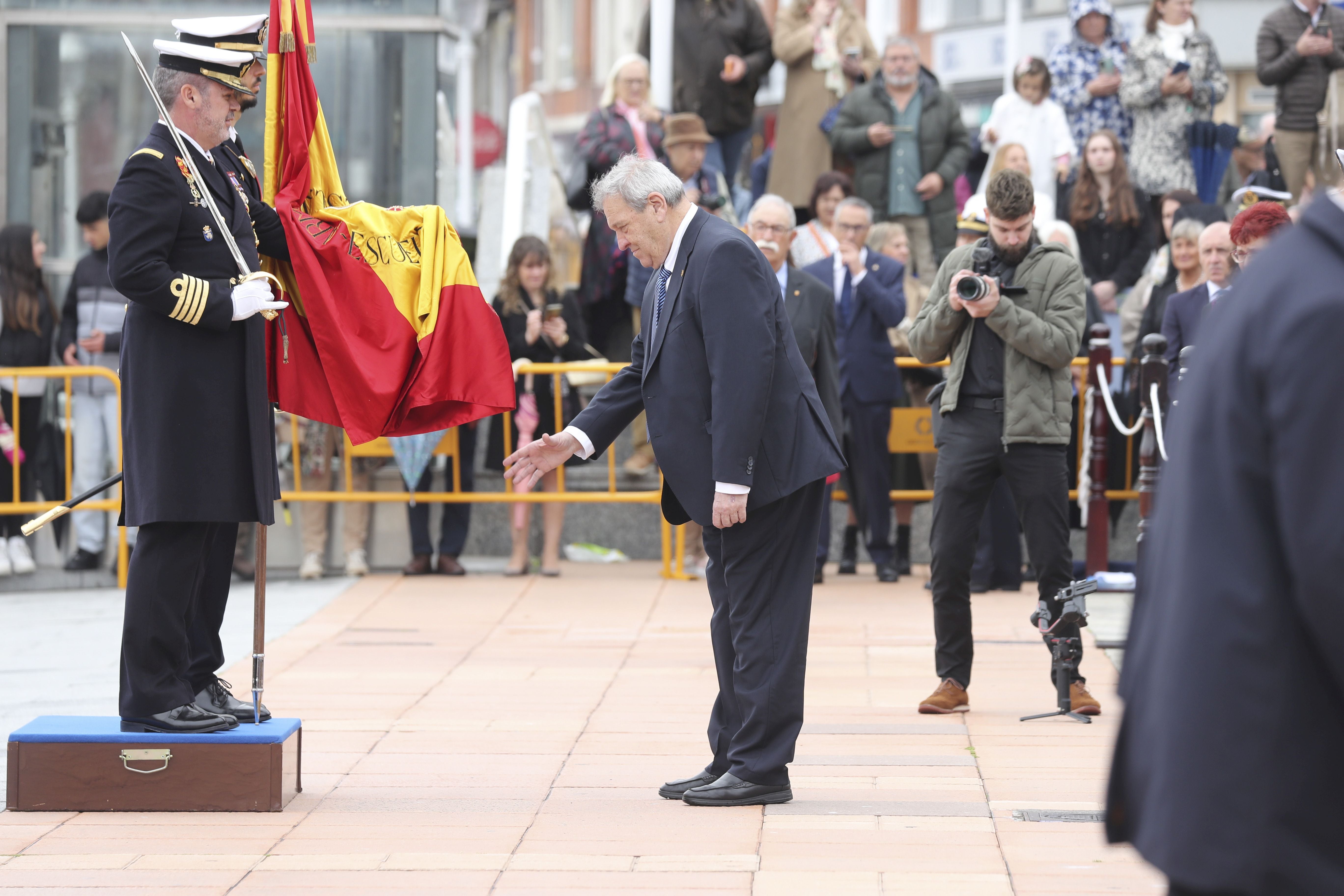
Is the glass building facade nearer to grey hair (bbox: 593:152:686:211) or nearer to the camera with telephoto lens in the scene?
the camera with telephoto lens

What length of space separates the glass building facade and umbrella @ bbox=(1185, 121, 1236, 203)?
5367 mm

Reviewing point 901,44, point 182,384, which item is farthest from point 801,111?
point 182,384

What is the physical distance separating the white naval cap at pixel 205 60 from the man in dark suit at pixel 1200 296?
4.95 meters

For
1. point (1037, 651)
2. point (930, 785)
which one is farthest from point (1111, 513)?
point (930, 785)

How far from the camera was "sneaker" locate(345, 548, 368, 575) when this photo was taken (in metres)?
10.9

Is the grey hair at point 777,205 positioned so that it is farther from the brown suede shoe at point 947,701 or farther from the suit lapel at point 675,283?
the suit lapel at point 675,283

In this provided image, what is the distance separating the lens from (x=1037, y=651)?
8.16m

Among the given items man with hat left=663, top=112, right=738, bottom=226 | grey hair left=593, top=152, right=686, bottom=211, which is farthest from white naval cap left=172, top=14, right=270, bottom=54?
man with hat left=663, top=112, right=738, bottom=226

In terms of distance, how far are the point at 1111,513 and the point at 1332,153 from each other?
3159 mm

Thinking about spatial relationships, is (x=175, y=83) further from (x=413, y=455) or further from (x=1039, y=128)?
(x=1039, y=128)

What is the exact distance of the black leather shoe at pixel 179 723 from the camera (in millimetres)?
5176

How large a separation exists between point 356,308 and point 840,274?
17.1 ft

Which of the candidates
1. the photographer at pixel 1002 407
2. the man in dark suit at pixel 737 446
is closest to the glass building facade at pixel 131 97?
the photographer at pixel 1002 407

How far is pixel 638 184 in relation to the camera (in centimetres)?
530
